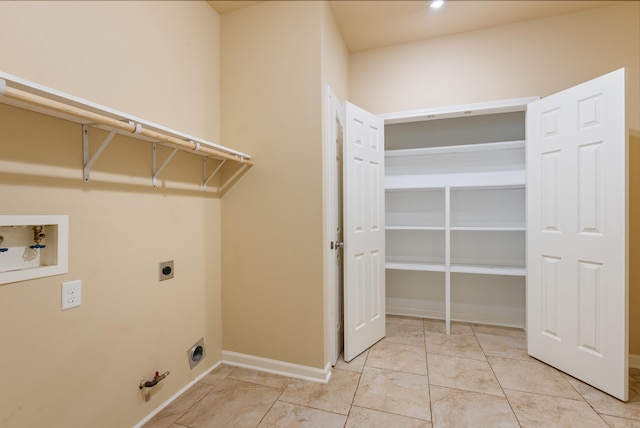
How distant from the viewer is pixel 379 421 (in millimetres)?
1651

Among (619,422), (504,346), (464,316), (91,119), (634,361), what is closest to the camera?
(91,119)

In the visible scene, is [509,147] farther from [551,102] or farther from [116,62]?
[116,62]

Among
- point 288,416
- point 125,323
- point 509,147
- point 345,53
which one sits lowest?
point 288,416

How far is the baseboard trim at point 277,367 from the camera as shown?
2.05 m

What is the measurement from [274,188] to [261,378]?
1.40 meters

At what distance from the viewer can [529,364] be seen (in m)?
2.25

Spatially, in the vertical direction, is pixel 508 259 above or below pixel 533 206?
below

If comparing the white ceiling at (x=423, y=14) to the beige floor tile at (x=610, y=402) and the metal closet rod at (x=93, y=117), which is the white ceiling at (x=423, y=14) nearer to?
the metal closet rod at (x=93, y=117)

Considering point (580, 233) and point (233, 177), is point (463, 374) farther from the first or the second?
point (233, 177)

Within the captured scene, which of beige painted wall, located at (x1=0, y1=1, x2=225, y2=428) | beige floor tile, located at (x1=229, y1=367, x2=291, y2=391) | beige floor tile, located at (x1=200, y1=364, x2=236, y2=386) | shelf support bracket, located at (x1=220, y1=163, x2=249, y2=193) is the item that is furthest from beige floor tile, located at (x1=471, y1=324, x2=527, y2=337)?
shelf support bracket, located at (x1=220, y1=163, x2=249, y2=193)

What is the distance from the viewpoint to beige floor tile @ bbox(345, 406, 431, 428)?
5.31 feet

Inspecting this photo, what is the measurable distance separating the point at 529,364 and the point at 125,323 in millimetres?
2852

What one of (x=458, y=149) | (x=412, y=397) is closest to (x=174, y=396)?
(x=412, y=397)

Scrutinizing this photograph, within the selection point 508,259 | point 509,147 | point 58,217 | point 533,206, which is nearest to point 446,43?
point 509,147
